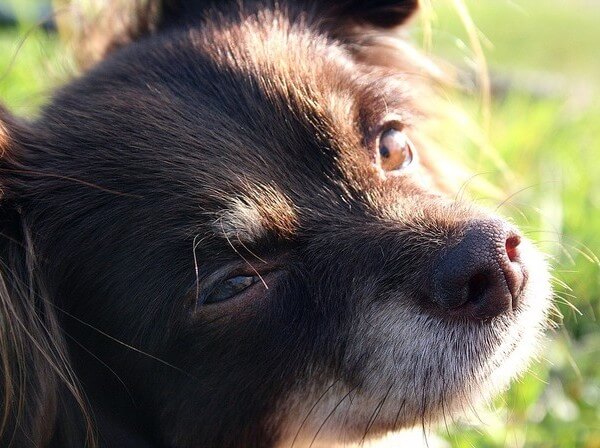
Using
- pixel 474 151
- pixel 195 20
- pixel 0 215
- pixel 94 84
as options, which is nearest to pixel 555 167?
pixel 474 151

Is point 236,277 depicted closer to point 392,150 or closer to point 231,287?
point 231,287

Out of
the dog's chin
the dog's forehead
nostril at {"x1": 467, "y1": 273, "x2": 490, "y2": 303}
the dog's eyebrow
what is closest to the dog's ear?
the dog's forehead

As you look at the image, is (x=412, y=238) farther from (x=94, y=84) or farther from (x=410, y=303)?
(x=94, y=84)

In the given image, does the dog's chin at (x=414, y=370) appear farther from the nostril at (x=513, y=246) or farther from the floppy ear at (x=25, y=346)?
the floppy ear at (x=25, y=346)

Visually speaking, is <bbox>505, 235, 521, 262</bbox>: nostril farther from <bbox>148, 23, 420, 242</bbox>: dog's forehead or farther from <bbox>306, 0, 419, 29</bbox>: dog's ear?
<bbox>306, 0, 419, 29</bbox>: dog's ear

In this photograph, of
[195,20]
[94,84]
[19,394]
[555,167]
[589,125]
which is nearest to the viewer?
[19,394]

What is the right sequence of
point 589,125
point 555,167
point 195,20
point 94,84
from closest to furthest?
point 94,84 < point 195,20 < point 555,167 < point 589,125

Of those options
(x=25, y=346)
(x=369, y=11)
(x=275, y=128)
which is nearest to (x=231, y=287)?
(x=275, y=128)
